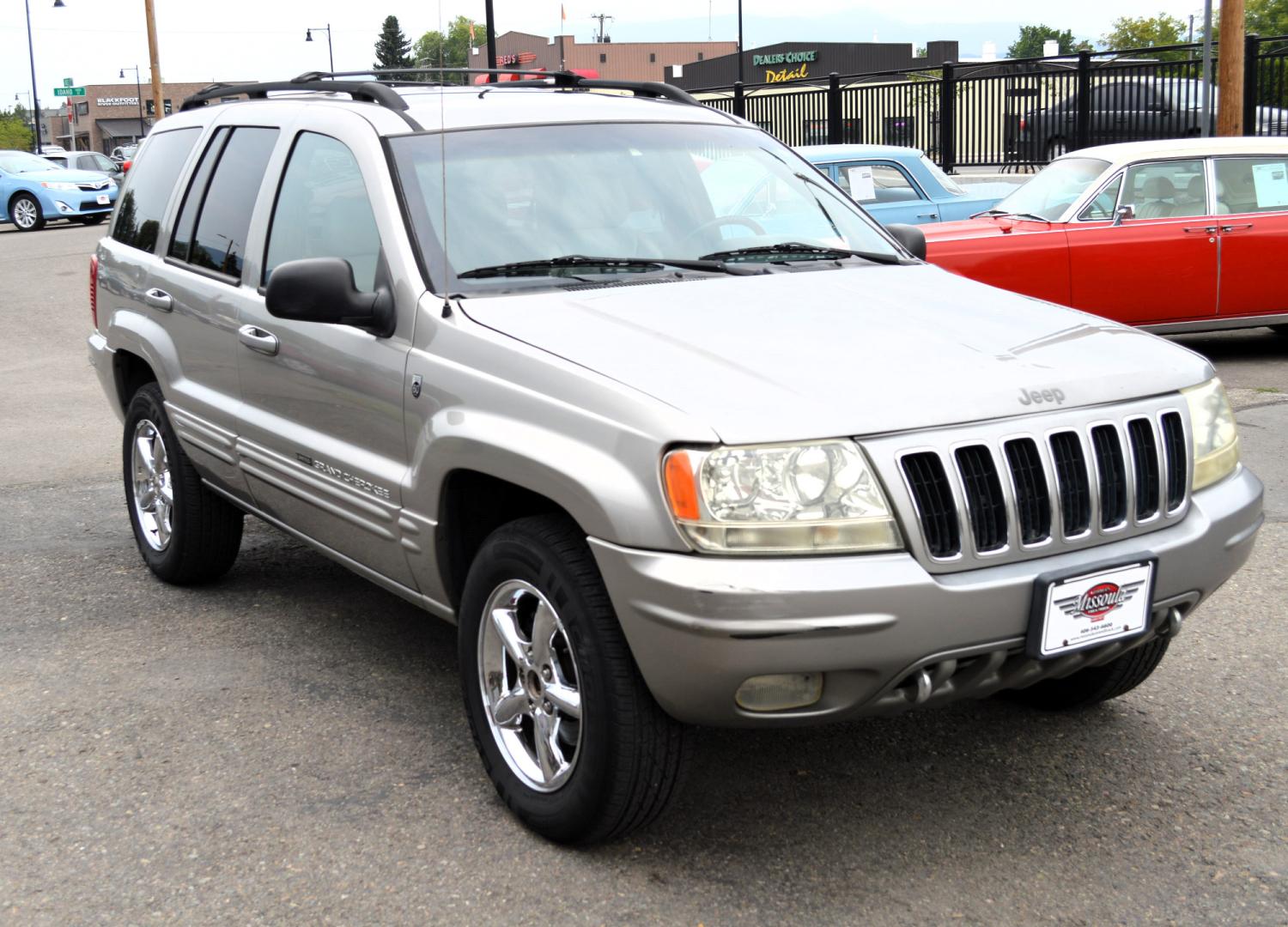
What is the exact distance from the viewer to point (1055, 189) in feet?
35.0

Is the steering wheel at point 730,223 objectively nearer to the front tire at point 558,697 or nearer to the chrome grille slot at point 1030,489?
the front tire at point 558,697

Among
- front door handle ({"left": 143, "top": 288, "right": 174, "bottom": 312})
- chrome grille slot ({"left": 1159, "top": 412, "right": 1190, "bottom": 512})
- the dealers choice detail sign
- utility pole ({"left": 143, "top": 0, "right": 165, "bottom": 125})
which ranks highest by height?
the dealers choice detail sign

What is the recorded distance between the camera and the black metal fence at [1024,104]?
18.5 metres

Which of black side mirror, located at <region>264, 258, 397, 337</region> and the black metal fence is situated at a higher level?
the black metal fence

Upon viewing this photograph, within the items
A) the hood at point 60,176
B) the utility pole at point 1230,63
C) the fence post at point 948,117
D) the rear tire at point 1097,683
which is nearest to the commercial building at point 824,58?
the hood at point 60,176

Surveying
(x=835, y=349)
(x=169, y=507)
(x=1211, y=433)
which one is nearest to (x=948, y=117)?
(x=169, y=507)

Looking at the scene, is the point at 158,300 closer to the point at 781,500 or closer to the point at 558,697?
the point at 558,697

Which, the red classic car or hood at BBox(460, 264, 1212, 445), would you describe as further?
the red classic car

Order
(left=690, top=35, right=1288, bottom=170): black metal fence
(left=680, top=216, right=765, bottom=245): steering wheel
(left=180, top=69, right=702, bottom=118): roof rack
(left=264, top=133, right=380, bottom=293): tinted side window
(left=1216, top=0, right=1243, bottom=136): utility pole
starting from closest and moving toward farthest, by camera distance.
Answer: (left=264, top=133, right=380, bottom=293): tinted side window
(left=680, top=216, right=765, bottom=245): steering wheel
(left=180, top=69, right=702, bottom=118): roof rack
(left=1216, top=0, right=1243, bottom=136): utility pole
(left=690, top=35, right=1288, bottom=170): black metal fence

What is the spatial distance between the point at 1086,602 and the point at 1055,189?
813 cm

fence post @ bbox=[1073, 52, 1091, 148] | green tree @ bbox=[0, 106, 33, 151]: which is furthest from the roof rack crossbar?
green tree @ bbox=[0, 106, 33, 151]

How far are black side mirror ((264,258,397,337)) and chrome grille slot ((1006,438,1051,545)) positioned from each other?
1708mm

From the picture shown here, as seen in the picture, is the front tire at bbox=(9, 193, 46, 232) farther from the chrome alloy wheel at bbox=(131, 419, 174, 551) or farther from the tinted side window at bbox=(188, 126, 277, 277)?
the tinted side window at bbox=(188, 126, 277, 277)

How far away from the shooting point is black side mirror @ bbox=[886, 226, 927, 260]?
4.93 meters
